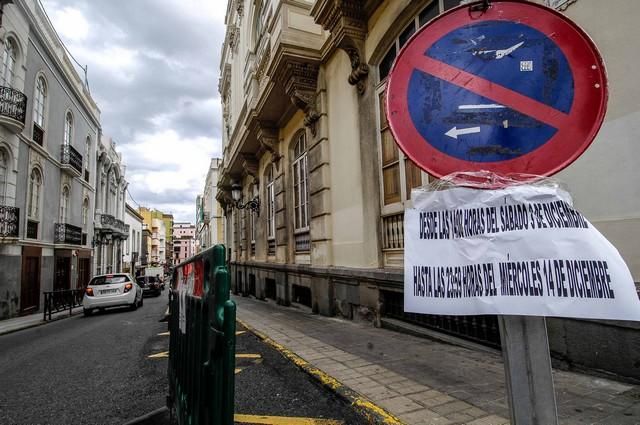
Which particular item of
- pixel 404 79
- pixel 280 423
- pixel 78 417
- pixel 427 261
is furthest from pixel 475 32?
pixel 78 417

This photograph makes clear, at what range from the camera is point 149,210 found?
71.3 metres

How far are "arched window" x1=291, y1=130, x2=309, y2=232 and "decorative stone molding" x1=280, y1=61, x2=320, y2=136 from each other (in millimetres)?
1431

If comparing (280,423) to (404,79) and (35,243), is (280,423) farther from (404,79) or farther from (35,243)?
(35,243)

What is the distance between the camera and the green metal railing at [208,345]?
1416 mm

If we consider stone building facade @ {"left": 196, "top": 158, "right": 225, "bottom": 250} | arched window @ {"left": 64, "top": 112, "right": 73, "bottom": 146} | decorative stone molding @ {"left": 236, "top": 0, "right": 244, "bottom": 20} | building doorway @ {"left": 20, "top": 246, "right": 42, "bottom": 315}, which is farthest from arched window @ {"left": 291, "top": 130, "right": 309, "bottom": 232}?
stone building facade @ {"left": 196, "top": 158, "right": 225, "bottom": 250}

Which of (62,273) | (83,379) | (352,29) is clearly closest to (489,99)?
(83,379)

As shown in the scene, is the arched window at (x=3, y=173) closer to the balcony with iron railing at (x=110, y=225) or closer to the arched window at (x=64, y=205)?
the arched window at (x=64, y=205)

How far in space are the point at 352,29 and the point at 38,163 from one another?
15.7 m

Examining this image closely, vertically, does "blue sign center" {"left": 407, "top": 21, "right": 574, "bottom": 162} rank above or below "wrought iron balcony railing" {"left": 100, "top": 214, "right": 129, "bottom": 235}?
below

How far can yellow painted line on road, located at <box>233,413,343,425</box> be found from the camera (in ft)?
9.87

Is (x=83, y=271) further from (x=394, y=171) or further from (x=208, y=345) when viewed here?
(x=208, y=345)

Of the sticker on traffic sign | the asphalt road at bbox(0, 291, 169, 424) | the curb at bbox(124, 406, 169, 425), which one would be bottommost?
the asphalt road at bbox(0, 291, 169, 424)

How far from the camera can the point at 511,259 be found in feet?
4.41

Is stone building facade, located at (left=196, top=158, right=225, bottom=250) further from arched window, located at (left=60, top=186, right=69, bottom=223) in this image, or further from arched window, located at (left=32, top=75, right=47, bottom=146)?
arched window, located at (left=32, top=75, right=47, bottom=146)
